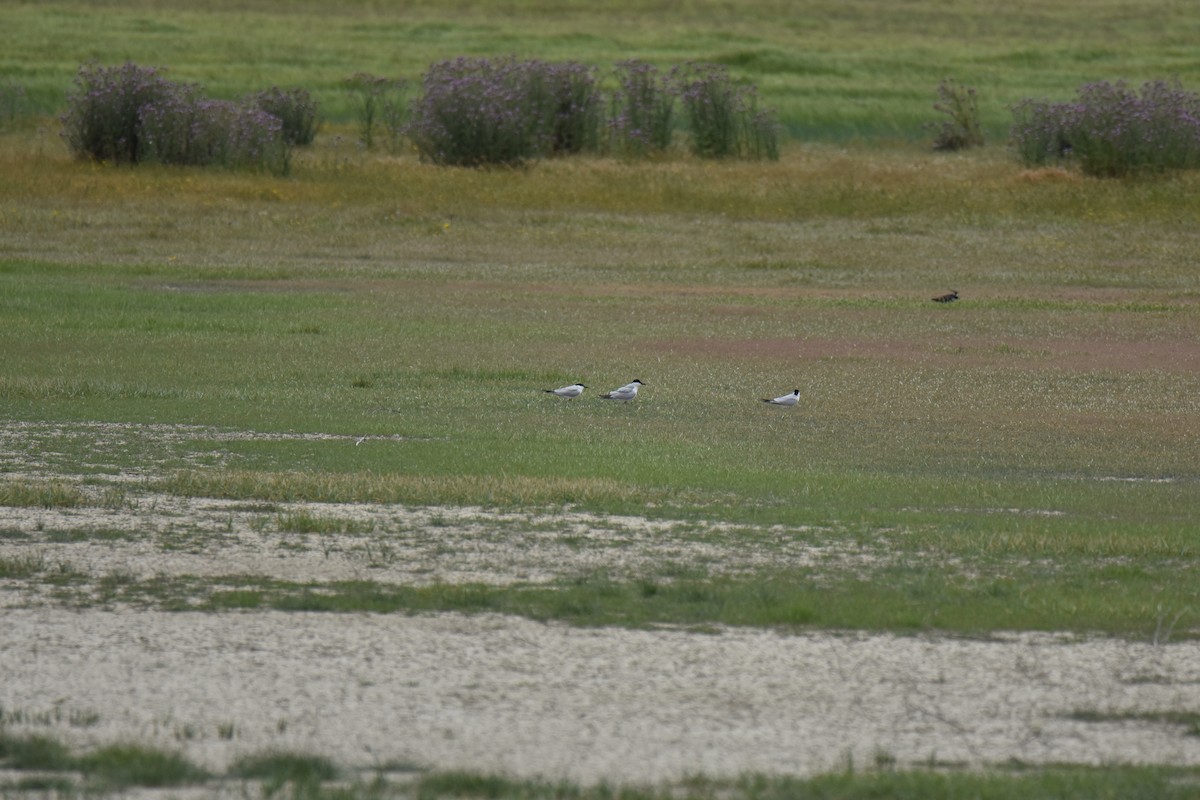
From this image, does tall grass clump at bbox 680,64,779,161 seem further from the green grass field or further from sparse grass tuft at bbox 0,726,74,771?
sparse grass tuft at bbox 0,726,74,771

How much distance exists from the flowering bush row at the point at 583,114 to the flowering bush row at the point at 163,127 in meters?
4.33

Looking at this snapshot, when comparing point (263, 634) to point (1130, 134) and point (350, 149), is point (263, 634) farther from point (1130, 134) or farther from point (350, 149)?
point (350, 149)

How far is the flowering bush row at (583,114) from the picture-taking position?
39.9 metres

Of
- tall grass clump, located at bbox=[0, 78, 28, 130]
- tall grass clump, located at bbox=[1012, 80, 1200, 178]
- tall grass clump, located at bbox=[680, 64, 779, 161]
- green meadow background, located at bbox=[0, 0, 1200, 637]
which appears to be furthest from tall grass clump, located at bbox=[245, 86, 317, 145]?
tall grass clump, located at bbox=[1012, 80, 1200, 178]

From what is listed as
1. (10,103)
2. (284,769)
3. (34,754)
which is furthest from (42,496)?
(10,103)

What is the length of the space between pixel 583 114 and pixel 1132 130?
13408mm

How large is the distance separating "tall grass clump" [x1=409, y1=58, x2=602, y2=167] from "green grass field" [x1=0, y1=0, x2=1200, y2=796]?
52.2 inches

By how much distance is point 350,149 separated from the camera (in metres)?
43.0

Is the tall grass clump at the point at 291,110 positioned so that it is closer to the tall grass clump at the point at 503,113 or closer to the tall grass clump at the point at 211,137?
the tall grass clump at the point at 503,113

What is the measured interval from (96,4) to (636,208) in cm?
5157

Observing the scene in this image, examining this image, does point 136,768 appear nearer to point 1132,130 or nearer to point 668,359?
point 668,359

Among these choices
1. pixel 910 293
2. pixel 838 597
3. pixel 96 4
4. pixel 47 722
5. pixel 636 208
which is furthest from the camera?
pixel 96 4

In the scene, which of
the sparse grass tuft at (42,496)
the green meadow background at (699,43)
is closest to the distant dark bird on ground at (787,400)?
the sparse grass tuft at (42,496)

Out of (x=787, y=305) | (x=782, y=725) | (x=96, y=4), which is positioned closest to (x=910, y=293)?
(x=787, y=305)
